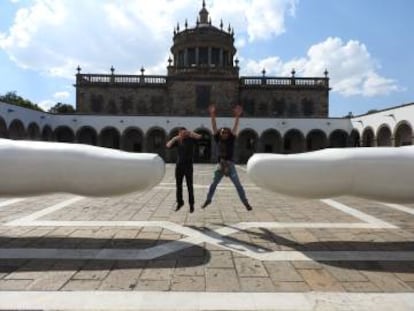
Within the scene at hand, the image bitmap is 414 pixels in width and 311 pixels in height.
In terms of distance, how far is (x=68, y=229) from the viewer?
7070 millimetres

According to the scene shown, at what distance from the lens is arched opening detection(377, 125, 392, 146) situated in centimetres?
3278

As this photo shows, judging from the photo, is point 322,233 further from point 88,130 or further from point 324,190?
point 88,130

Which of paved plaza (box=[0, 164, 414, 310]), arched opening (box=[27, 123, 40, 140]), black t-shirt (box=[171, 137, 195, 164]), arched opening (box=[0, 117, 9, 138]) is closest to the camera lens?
paved plaza (box=[0, 164, 414, 310])

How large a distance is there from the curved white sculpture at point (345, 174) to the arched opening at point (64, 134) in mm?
35493

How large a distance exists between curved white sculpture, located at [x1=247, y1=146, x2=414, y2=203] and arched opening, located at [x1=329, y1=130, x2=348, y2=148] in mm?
34577

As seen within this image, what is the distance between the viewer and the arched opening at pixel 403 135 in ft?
98.3

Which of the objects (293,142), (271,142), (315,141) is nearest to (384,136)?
(315,141)

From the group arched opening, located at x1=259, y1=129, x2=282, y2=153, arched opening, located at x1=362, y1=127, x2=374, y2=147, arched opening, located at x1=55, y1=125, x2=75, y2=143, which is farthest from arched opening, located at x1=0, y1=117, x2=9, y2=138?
arched opening, located at x1=362, y1=127, x2=374, y2=147

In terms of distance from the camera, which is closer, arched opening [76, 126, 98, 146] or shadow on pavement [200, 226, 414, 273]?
shadow on pavement [200, 226, 414, 273]

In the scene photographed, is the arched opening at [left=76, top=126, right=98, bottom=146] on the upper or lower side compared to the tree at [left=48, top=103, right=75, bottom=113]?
lower

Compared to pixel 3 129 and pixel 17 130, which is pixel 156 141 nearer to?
pixel 17 130

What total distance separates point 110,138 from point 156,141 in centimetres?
420

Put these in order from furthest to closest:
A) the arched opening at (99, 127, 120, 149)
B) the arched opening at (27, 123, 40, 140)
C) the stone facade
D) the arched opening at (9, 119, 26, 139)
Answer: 1. the stone facade
2. the arched opening at (99, 127, 120, 149)
3. the arched opening at (27, 123, 40, 140)
4. the arched opening at (9, 119, 26, 139)

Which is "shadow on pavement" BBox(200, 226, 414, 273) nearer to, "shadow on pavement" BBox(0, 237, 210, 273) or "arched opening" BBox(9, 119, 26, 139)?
"shadow on pavement" BBox(0, 237, 210, 273)
